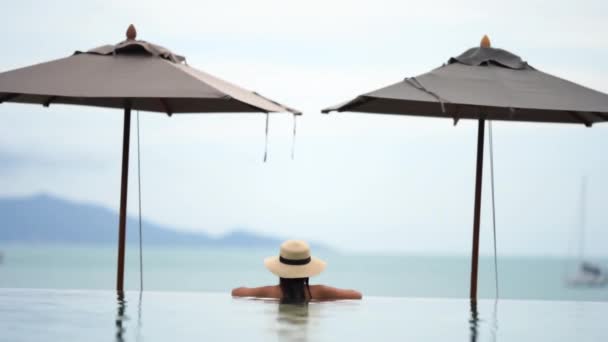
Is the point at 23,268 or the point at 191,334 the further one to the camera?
the point at 23,268

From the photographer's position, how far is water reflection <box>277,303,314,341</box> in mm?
6242

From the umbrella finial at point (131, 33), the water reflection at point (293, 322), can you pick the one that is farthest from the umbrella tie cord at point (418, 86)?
A: the umbrella finial at point (131, 33)

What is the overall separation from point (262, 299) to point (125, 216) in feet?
5.90

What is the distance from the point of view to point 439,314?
7953 mm

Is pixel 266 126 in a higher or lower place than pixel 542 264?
higher

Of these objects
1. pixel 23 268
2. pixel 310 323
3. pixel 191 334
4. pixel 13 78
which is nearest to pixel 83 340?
pixel 191 334

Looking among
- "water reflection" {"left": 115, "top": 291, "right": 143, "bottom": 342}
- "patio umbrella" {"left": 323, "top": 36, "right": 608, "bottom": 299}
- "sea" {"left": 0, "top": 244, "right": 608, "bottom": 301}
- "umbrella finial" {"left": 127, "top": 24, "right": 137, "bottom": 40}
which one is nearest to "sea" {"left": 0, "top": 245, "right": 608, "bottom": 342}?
"water reflection" {"left": 115, "top": 291, "right": 143, "bottom": 342}

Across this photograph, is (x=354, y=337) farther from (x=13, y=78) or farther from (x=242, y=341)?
(x=13, y=78)

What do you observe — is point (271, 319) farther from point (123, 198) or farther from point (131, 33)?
point (131, 33)

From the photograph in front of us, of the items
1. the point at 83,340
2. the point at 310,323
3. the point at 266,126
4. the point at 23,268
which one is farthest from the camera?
the point at 23,268

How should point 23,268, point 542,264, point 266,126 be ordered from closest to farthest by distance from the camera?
point 266,126 < point 23,268 < point 542,264

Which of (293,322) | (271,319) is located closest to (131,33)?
(271,319)

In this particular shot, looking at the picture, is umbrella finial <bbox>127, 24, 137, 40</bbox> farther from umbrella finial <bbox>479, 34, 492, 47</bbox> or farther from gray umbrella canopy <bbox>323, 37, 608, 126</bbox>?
umbrella finial <bbox>479, 34, 492, 47</bbox>

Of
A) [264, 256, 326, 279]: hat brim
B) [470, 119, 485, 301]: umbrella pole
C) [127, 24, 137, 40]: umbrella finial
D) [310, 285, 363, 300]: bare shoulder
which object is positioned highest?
[127, 24, 137, 40]: umbrella finial
